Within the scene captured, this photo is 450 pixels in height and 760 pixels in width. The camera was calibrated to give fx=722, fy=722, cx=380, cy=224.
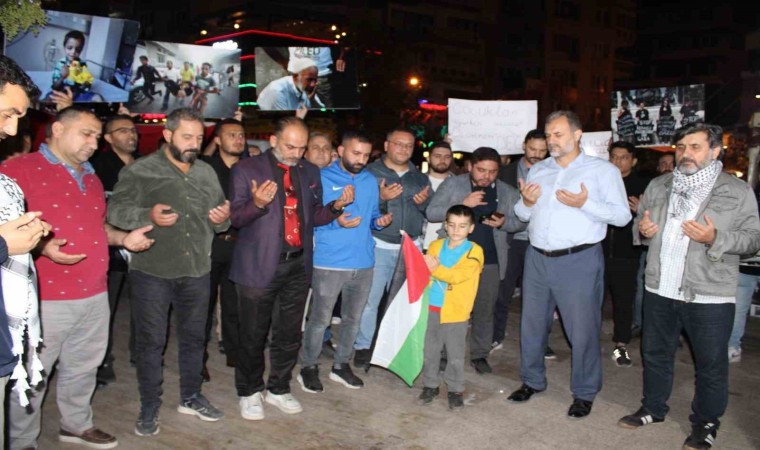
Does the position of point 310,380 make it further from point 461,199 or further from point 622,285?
point 622,285

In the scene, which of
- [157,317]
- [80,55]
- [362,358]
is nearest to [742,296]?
[362,358]

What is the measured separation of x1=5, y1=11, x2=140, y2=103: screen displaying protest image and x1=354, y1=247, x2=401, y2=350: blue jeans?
3.71 metres

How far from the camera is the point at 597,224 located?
238 inches

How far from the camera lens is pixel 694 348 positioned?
5.45m

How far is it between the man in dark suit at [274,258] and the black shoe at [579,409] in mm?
2255

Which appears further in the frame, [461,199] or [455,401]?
[461,199]

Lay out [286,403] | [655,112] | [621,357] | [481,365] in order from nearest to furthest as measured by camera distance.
→ [286,403] < [481,365] < [621,357] < [655,112]

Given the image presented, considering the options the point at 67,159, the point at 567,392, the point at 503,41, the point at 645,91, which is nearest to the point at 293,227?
the point at 67,159

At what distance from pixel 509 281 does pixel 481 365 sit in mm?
1115

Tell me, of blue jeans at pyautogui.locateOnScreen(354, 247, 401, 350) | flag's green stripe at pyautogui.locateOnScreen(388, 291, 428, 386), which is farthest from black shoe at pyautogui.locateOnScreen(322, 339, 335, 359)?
flag's green stripe at pyautogui.locateOnScreen(388, 291, 428, 386)

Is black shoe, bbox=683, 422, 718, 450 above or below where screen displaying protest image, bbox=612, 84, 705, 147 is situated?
below

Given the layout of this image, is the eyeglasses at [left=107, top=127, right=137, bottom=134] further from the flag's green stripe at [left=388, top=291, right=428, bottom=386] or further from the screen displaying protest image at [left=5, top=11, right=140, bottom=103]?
the flag's green stripe at [left=388, top=291, right=428, bottom=386]

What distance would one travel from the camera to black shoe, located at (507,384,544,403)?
6.32m

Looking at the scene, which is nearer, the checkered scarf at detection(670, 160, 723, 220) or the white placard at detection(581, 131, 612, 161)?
the checkered scarf at detection(670, 160, 723, 220)
